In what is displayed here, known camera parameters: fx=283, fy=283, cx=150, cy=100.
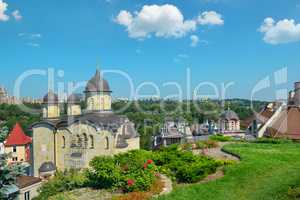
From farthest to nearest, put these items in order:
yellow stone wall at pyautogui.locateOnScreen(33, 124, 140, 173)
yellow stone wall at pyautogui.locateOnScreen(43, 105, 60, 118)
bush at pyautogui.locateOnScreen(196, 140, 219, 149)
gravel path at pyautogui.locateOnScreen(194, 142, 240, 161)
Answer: yellow stone wall at pyautogui.locateOnScreen(43, 105, 60, 118), yellow stone wall at pyautogui.locateOnScreen(33, 124, 140, 173), bush at pyautogui.locateOnScreen(196, 140, 219, 149), gravel path at pyautogui.locateOnScreen(194, 142, 240, 161)

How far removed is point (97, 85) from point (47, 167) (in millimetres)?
8043

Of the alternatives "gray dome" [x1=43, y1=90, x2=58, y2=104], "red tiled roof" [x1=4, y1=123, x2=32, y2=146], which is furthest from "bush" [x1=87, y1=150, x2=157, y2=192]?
"red tiled roof" [x1=4, y1=123, x2=32, y2=146]

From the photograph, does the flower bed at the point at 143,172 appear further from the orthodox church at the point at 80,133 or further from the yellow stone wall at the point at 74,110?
the yellow stone wall at the point at 74,110

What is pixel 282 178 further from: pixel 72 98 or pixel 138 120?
pixel 138 120

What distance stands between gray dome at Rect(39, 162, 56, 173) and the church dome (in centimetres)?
700

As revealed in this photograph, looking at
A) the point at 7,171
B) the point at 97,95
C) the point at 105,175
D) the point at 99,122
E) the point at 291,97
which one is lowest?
the point at 105,175

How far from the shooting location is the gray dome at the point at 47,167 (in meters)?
23.6

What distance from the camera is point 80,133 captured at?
75.0 feet

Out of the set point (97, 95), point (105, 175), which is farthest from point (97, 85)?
point (105, 175)

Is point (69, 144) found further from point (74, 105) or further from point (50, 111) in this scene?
point (74, 105)

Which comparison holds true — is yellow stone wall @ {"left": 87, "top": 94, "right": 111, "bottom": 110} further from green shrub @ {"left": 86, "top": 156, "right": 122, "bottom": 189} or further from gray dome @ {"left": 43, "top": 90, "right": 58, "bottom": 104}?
green shrub @ {"left": 86, "top": 156, "right": 122, "bottom": 189}

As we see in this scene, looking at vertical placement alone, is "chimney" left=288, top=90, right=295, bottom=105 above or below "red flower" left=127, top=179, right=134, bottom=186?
above

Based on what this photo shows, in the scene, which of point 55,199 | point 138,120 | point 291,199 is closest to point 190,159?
point 291,199

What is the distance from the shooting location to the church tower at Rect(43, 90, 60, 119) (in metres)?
25.2
